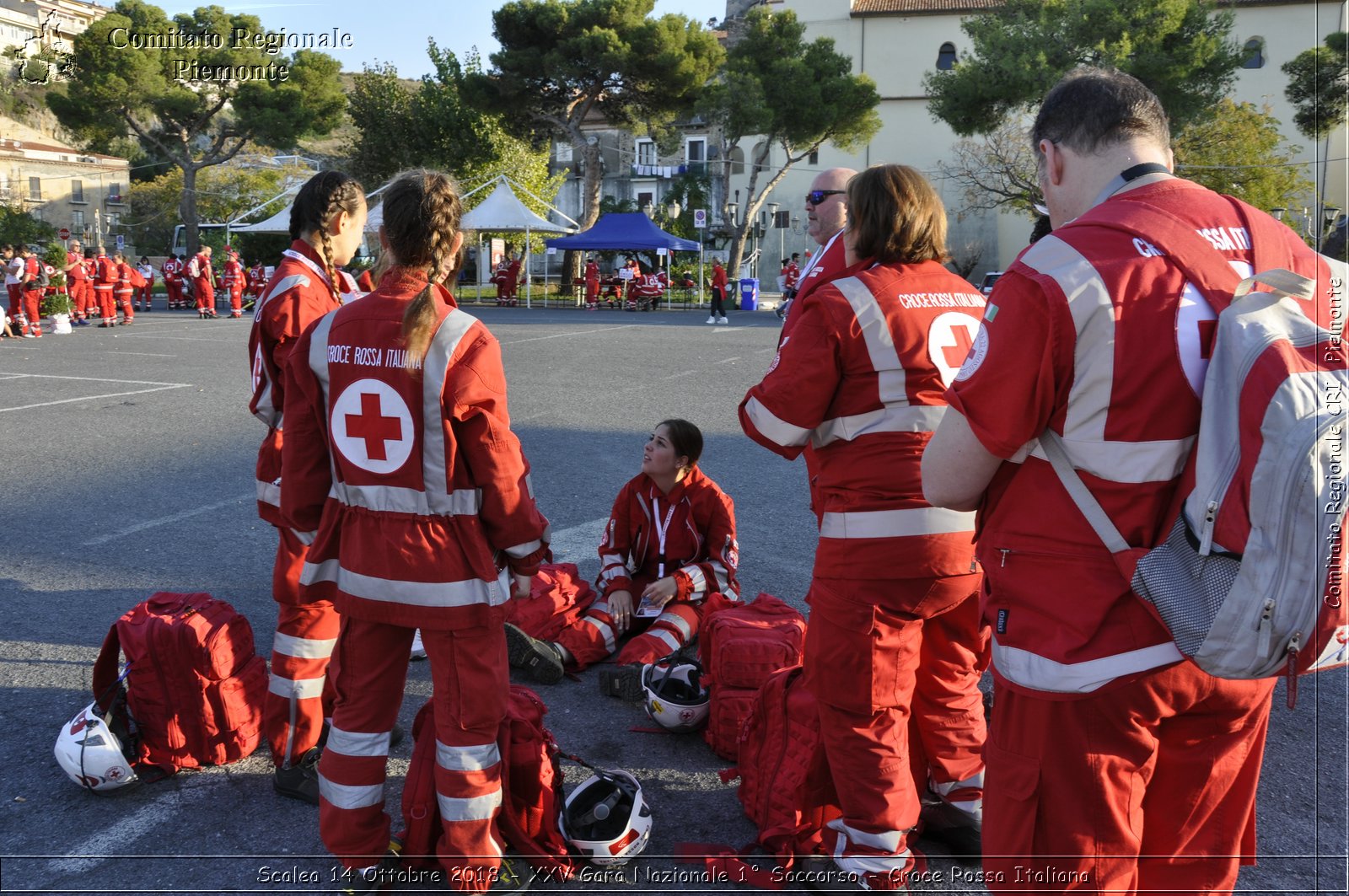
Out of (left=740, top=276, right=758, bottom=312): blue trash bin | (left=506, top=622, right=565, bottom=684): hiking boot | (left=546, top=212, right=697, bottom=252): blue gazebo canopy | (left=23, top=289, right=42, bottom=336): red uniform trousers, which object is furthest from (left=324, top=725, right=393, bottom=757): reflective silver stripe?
(left=740, top=276, right=758, bottom=312): blue trash bin

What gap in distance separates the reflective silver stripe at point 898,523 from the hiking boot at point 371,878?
158 centimetres

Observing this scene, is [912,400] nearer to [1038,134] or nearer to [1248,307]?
[1038,134]

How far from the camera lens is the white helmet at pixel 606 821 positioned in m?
2.92

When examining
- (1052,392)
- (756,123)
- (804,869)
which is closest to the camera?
(1052,392)

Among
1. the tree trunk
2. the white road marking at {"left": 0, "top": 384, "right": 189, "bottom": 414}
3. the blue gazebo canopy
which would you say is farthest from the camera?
the tree trunk

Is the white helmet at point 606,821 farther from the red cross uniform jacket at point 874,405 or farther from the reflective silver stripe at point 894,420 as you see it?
the reflective silver stripe at point 894,420

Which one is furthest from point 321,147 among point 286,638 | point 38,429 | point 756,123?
point 286,638

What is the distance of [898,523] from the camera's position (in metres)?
2.64

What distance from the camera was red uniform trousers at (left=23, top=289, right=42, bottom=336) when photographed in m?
20.8

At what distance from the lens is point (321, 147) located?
75625 millimetres

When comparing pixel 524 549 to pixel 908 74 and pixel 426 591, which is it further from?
pixel 908 74

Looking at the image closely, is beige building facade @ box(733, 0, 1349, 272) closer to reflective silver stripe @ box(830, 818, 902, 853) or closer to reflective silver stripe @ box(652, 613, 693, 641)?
reflective silver stripe @ box(652, 613, 693, 641)

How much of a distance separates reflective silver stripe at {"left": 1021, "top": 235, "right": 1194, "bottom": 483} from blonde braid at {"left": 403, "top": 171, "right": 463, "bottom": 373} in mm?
1515

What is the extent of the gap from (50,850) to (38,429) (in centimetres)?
805
